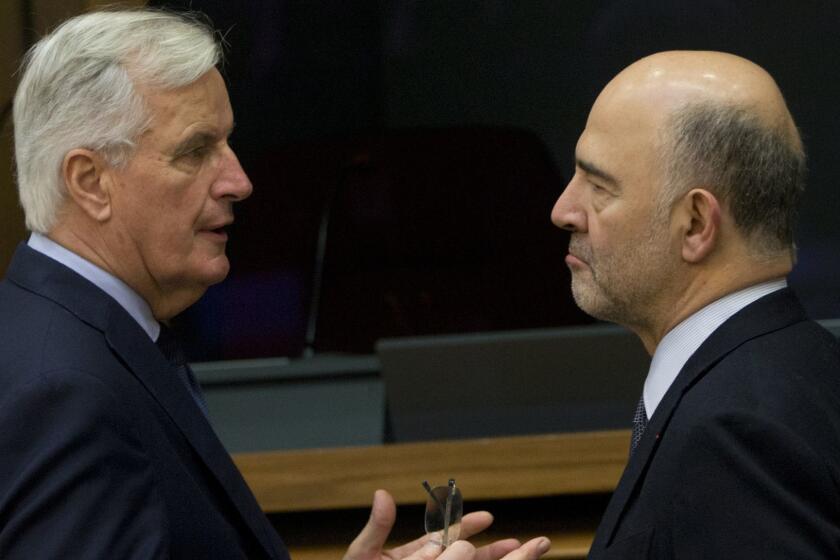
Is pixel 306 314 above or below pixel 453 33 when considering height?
below

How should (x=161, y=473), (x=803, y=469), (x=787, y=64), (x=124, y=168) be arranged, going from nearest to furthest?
(x=803, y=469) → (x=161, y=473) → (x=124, y=168) → (x=787, y=64)

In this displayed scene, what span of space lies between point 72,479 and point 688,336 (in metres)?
0.82

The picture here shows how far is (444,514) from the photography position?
2.04 metres

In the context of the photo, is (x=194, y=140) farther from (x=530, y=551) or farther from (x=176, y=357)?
(x=530, y=551)

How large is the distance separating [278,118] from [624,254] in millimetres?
1535

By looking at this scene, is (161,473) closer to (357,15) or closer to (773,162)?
(773,162)

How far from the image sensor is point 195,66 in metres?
1.93

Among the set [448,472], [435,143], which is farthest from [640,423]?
[435,143]

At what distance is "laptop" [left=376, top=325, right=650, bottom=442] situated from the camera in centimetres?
326

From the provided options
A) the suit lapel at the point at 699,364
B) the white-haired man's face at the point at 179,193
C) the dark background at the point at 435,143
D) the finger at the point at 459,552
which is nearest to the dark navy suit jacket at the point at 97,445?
the white-haired man's face at the point at 179,193

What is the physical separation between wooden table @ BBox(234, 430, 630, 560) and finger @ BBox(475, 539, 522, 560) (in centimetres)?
103

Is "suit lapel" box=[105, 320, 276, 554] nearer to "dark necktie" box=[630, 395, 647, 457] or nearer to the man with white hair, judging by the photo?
the man with white hair

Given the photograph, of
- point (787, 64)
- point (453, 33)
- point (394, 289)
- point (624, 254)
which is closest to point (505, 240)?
point (394, 289)

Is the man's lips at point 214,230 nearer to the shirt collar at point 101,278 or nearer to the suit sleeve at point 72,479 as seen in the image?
the shirt collar at point 101,278
